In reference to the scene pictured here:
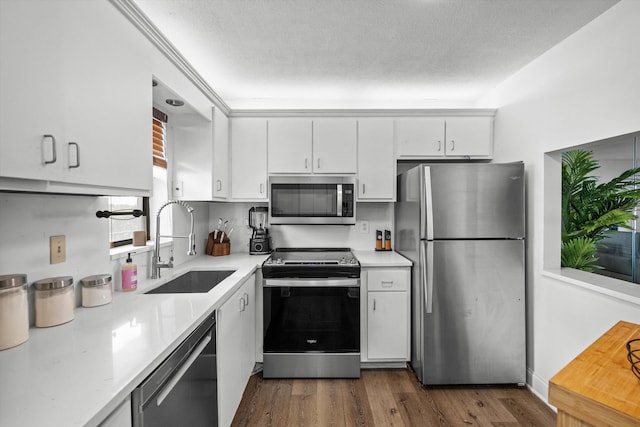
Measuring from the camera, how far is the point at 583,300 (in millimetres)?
1832

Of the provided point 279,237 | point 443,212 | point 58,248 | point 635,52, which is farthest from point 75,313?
point 635,52

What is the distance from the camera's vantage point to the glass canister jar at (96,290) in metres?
1.37

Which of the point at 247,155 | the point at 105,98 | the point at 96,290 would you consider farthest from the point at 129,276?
the point at 247,155

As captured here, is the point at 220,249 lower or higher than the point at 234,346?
higher

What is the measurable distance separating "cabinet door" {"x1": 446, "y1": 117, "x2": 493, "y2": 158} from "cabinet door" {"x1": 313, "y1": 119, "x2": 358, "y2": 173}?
0.89 m

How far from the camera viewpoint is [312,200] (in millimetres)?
2693

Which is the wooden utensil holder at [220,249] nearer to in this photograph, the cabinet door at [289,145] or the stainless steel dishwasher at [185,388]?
the cabinet door at [289,145]

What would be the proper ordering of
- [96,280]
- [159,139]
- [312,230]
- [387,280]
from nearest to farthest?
[96,280] → [159,139] → [387,280] → [312,230]

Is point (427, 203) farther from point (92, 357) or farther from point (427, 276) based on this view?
point (92, 357)

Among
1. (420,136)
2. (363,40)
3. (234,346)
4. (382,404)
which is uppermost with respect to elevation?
(363,40)

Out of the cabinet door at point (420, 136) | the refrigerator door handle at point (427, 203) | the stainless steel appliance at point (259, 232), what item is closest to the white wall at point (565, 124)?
the cabinet door at point (420, 136)

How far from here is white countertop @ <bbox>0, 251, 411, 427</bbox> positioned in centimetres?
69

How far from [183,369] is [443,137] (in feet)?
8.75

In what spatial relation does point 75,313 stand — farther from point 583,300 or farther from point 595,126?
point 595,126
